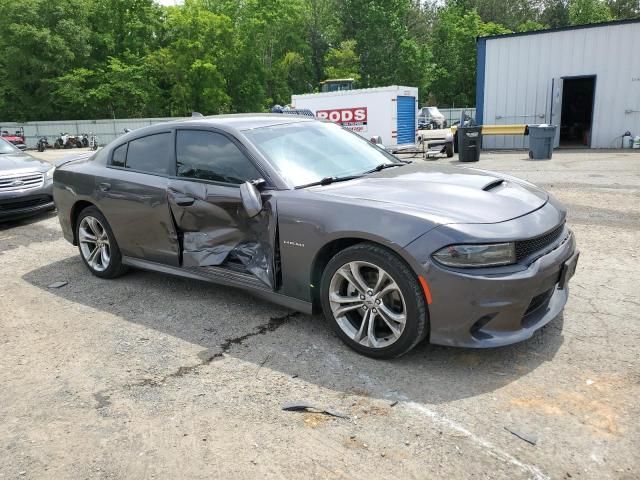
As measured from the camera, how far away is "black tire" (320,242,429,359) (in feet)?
10.4

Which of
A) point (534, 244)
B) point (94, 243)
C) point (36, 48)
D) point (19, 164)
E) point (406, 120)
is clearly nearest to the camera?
point (534, 244)

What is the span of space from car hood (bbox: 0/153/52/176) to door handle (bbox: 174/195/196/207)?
5.29 metres

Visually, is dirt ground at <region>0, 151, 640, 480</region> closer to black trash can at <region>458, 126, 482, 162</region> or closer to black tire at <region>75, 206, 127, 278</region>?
black tire at <region>75, 206, 127, 278</region>

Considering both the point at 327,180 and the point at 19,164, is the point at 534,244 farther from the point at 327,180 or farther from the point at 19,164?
the point at 19,164

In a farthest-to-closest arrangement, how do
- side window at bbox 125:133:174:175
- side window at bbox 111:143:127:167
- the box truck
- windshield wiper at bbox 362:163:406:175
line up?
the box truck, side window at bbox 111:143:127:167, side window at bbox 125:133:174:175, windshield wiper at bbox 362:163:406:175

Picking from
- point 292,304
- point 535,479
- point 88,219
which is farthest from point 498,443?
point 88,219

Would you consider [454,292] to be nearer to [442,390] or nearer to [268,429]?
[442,390]

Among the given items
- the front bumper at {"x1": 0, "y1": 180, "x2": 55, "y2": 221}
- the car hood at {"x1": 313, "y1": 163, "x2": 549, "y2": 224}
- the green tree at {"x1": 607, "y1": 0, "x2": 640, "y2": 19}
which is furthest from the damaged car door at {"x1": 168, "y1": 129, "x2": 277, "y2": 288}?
the green tree at {"x1": 607, "y1": 0, "x2": 640, "y2": 19}

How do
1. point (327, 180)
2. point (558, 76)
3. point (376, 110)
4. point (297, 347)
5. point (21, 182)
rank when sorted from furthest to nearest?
1. point (558, 76)
2. point (376, 110)
3. point (21, 182)
4. point (327, 180)
5. point (297, 347)

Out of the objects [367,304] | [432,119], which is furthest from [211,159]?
[432,119]

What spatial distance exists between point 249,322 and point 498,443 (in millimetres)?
2173

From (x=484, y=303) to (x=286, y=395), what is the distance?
1268mm

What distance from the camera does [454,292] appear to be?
3.03 m

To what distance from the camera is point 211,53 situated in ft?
149
